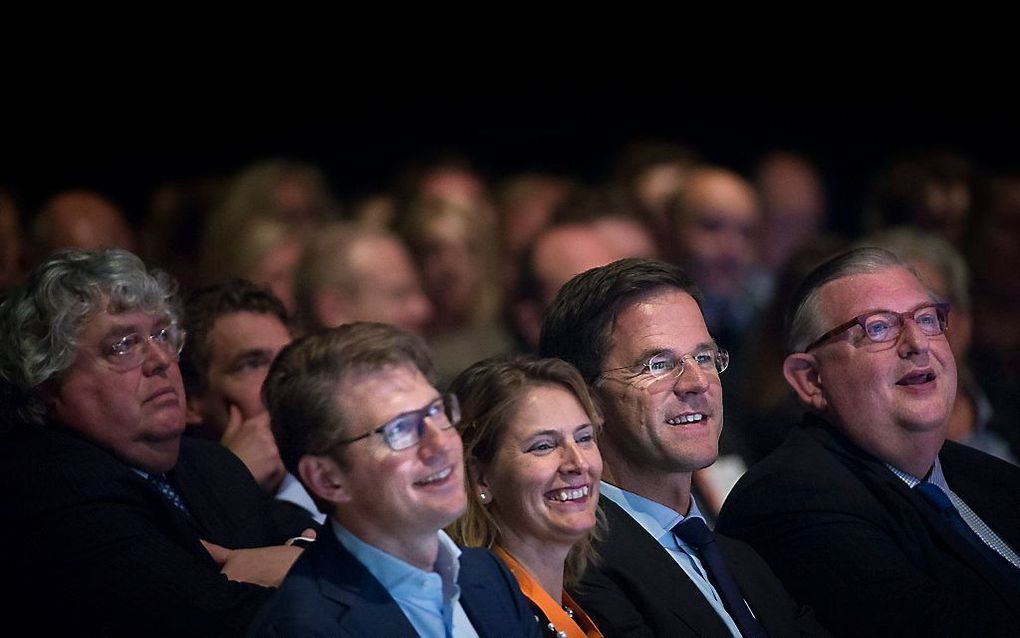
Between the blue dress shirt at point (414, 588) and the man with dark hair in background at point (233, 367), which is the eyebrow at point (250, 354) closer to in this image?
the man with dark hair in background at point (233, 367)

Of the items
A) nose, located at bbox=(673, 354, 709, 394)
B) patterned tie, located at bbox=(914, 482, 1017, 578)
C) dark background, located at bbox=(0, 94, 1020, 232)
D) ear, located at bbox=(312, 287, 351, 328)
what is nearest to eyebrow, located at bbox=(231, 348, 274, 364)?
ear, located at bbox=(312, 287, 351, 328)

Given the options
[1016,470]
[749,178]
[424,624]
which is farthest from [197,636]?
[749,178]

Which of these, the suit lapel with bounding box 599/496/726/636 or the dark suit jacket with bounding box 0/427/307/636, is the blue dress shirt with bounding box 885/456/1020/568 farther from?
the dark suit jacket with bounding box 0/427/307/636

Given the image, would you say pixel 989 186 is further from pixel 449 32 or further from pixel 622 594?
pixel 622 594

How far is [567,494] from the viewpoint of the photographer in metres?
2.93

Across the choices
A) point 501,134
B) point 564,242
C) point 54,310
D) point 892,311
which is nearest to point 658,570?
point 892,311

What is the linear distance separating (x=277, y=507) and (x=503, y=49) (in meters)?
4.04

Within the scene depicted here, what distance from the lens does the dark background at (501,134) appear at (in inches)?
251

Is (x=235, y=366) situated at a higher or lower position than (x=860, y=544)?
higher

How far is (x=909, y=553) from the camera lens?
3.41m

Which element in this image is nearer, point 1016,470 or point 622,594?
point 622,594

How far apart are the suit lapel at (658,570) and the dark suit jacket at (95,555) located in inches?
26.3

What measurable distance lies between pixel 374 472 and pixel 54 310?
0.88m

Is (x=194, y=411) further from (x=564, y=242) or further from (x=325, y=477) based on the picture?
(x=564, y=242)
